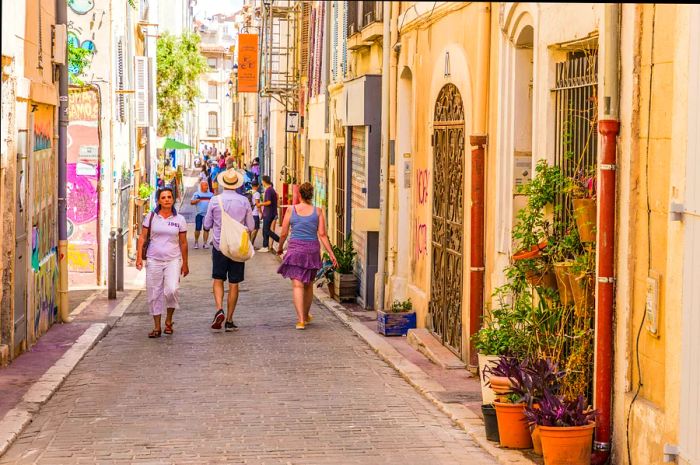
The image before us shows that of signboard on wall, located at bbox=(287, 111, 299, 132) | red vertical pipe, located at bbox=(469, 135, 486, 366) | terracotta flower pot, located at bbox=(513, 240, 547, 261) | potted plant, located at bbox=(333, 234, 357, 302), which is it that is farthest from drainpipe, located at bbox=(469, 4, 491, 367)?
signboard on wall, located at bbox=(287, 111, 299, 132)

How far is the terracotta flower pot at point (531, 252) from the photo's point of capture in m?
8.90

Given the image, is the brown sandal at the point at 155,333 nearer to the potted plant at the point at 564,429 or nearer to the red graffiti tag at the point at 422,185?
the red graffiti tag at the point at 422,185

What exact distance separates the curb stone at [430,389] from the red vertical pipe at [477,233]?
0.82 meters

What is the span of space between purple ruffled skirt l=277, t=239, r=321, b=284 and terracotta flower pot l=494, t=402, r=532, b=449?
686 cm

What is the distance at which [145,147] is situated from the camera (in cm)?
3684


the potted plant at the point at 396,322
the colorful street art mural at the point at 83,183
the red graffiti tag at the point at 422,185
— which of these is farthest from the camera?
the colorful street art mural at the point at 83,183

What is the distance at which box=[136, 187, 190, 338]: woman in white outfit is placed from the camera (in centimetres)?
1408

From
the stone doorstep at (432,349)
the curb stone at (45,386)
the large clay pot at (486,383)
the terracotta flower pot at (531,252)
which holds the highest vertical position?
the terracotta flower pot at (531,252)

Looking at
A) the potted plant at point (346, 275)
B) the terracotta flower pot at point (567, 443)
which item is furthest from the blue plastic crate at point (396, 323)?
the terracotta flower pot at point (567, 443)

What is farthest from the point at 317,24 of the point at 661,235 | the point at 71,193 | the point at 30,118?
the point at 661,235

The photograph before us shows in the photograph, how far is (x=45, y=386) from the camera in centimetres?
1090

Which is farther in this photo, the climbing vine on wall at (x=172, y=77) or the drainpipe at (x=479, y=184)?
the climbing vine on wall at (x=172, y=77)

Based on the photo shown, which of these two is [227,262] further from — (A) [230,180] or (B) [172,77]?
(B) [172,77]

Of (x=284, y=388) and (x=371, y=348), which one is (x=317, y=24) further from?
(x=284, y=388)
